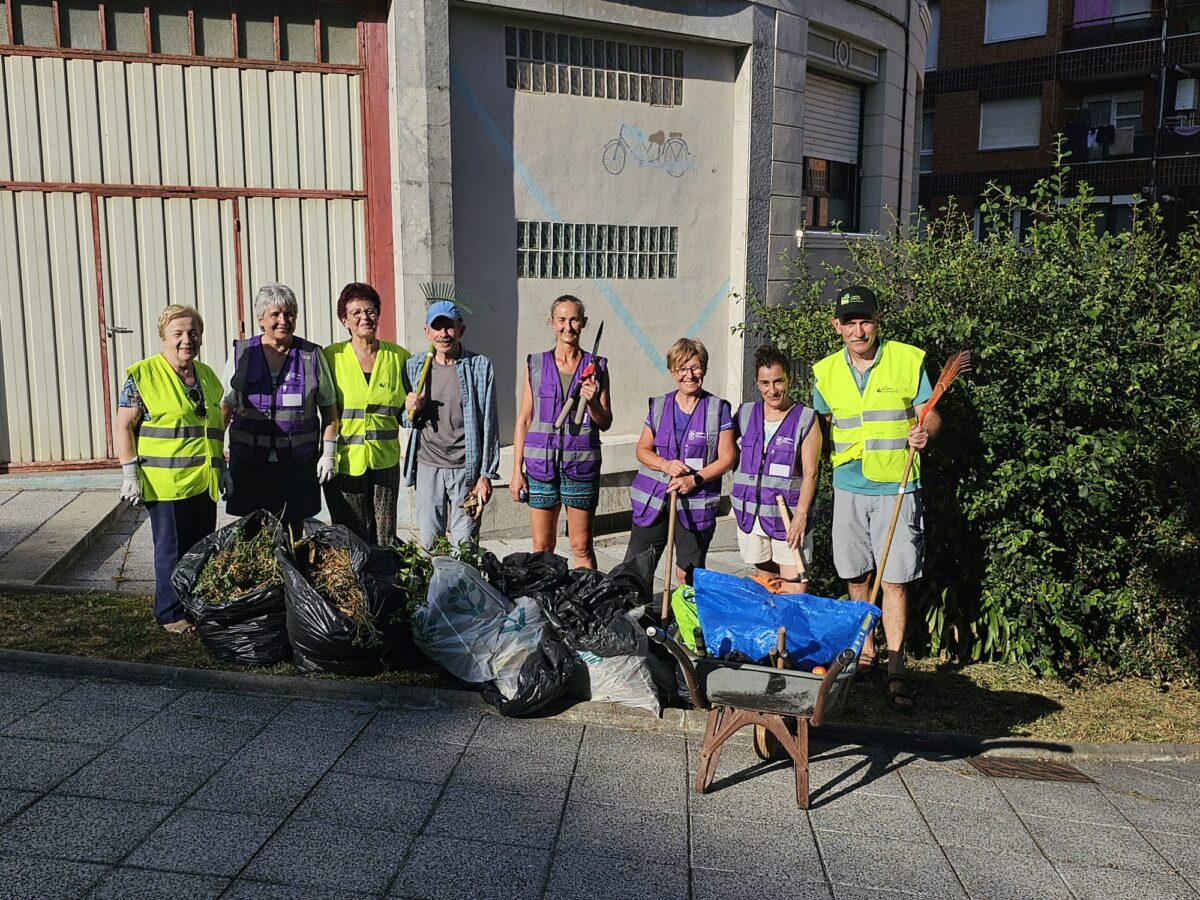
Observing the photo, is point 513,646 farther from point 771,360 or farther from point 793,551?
point 771,360

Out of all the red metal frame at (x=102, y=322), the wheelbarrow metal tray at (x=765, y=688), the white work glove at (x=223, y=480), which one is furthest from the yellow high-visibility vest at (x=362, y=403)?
the red metal frame at (x=102, y=322)

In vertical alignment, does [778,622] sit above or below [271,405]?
below

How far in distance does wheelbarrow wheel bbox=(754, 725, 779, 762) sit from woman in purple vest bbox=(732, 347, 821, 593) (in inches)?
41.4

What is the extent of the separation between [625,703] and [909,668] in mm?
1992

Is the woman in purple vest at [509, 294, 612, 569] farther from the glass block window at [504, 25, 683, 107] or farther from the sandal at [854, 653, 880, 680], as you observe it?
the glass block window at [504, 25, 683, 107]

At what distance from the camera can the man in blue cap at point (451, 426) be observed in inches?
226

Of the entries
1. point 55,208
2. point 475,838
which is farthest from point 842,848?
point 55,208

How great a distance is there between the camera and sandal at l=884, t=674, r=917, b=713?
5.11 metres

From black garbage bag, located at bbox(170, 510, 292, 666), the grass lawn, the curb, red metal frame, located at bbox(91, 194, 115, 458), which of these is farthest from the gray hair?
red metal frame, located at bbox(91, 194, 115, 458)

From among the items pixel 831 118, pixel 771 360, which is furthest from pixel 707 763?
pixel 831 118

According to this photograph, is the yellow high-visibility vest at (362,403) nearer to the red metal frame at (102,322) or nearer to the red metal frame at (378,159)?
the red metal frame at (378,159)

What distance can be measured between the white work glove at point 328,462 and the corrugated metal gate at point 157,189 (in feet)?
10.4

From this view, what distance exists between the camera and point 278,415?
5543 millimetres

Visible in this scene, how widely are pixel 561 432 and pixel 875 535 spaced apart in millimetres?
1689
